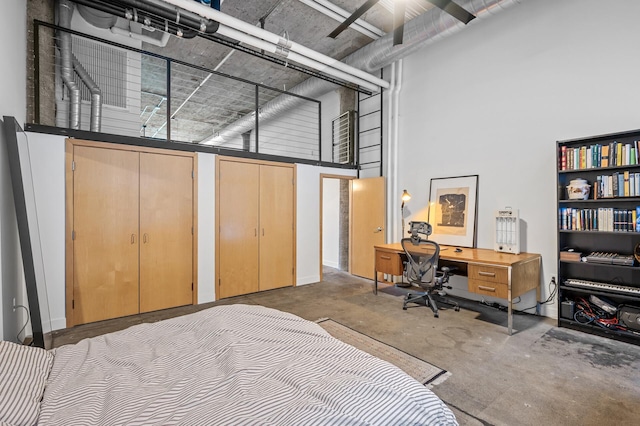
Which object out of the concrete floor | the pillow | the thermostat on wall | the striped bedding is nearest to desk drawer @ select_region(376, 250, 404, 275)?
the concrete floor

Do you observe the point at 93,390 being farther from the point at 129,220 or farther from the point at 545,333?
the point at 545,333

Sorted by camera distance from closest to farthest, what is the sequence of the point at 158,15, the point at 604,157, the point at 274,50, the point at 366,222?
the point at 604,157 < the point at 158,15 < the point at 274,50 < the point at 366,222

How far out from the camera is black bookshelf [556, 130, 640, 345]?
2.89 metres

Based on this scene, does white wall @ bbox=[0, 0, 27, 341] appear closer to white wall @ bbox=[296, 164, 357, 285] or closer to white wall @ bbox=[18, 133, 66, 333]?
white wall @ bbox=[18, 133, 66, 333]

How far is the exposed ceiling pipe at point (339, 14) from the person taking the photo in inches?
155

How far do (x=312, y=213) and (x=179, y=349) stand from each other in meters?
3.93

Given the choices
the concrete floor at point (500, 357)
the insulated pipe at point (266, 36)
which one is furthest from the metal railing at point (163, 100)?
the concrete floor at point (500, 357)

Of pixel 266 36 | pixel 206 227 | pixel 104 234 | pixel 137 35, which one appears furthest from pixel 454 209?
pixel 137 35

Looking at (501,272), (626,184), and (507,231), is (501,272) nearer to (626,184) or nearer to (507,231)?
(507,231)

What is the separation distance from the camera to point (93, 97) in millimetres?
3795

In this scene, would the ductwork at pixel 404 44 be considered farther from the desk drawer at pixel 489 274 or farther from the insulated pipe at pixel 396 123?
the desk drawer at pixel 489 274

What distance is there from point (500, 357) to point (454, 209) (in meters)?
2.23

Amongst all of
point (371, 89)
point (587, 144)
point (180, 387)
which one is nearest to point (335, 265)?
point (371, 89)

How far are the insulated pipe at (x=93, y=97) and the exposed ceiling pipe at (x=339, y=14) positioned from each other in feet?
9.18
